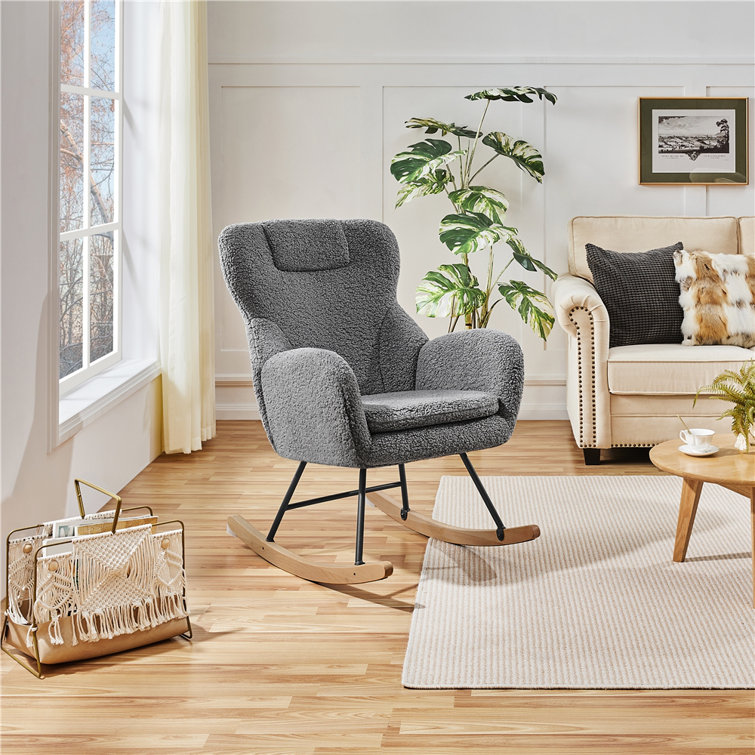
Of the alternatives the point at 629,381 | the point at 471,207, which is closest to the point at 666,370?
the point at 629,381

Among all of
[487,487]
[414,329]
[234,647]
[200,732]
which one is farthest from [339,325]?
[200,732]

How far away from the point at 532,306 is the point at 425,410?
66.7 inches

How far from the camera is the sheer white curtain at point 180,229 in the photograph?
12.1ft

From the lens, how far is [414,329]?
2.90 meters

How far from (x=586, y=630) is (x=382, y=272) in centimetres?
134

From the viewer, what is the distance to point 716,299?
150 inches

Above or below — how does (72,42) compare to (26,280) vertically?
above

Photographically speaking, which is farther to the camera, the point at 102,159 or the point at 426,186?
the point at 426,186

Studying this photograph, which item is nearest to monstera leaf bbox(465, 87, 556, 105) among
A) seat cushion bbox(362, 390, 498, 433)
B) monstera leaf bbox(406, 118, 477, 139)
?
monstera leaf bbox(406, 118, 477, 139)

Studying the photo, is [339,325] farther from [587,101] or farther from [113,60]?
[587,101]

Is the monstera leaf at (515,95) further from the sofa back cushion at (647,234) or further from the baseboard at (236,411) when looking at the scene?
the baseboard at (236,411)

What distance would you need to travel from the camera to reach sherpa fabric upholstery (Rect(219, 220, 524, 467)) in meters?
2.36

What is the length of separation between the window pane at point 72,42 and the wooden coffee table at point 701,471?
2199 millimetres

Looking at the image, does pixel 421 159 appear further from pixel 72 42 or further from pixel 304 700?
pixel 304 700
